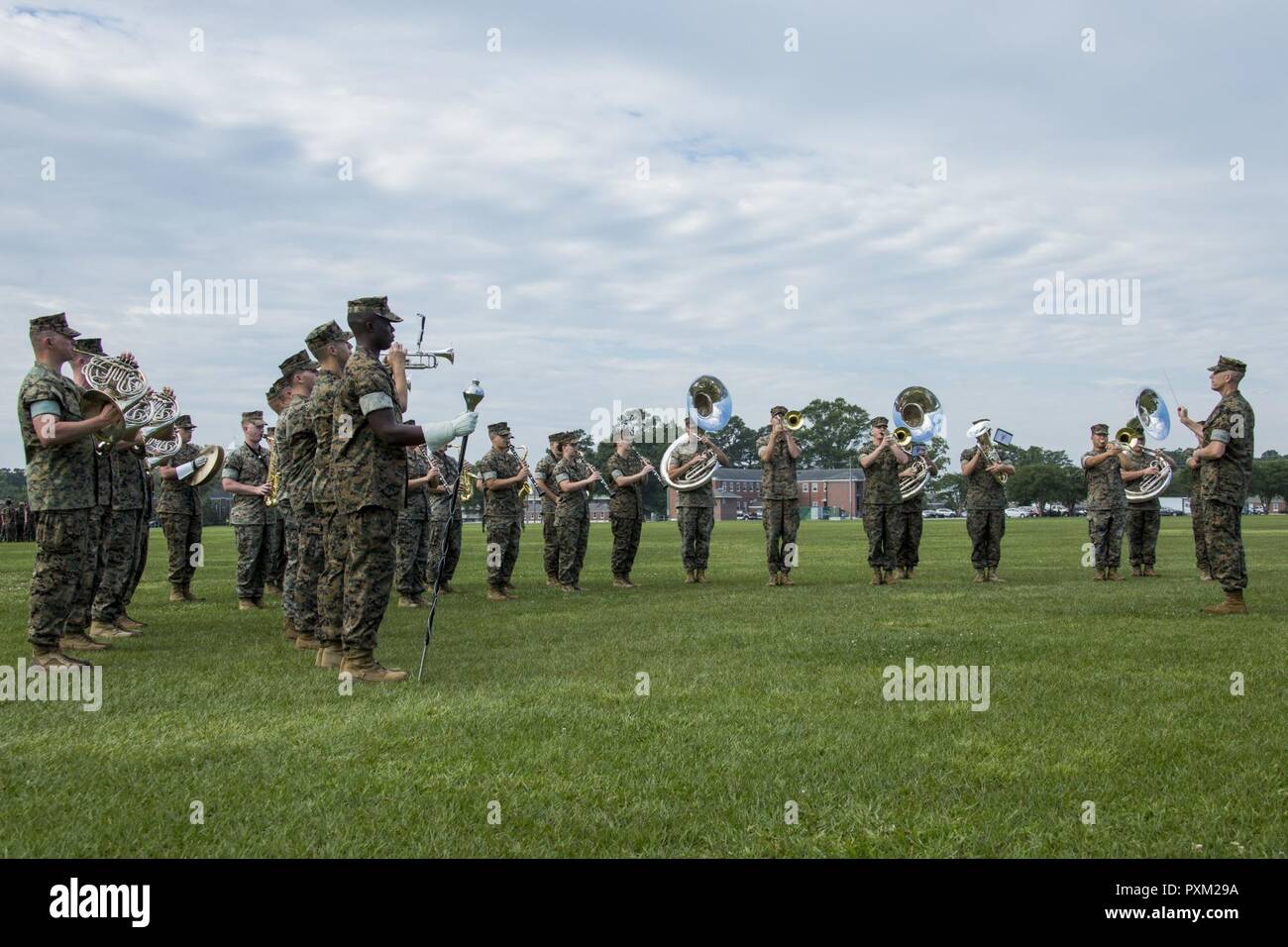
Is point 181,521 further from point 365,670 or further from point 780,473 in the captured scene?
point 780,473

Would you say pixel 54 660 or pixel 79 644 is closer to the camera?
pixel 54 660

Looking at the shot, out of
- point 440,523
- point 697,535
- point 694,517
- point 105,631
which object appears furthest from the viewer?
point 694,517

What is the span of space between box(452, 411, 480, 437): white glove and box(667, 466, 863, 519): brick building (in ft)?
410

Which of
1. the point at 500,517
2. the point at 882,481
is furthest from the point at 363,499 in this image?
the point at 882,481

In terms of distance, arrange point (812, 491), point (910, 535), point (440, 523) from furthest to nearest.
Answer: point (812, 491)
point (910, 535)
point (440, 523)

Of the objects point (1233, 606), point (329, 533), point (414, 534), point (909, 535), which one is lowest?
point (1233, 606)

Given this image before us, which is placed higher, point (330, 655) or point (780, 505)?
point (780, 505)

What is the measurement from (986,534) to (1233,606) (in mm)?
5901

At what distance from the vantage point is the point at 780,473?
17375 millimetres

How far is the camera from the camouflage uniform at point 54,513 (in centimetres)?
852

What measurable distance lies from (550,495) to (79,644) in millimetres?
8899
